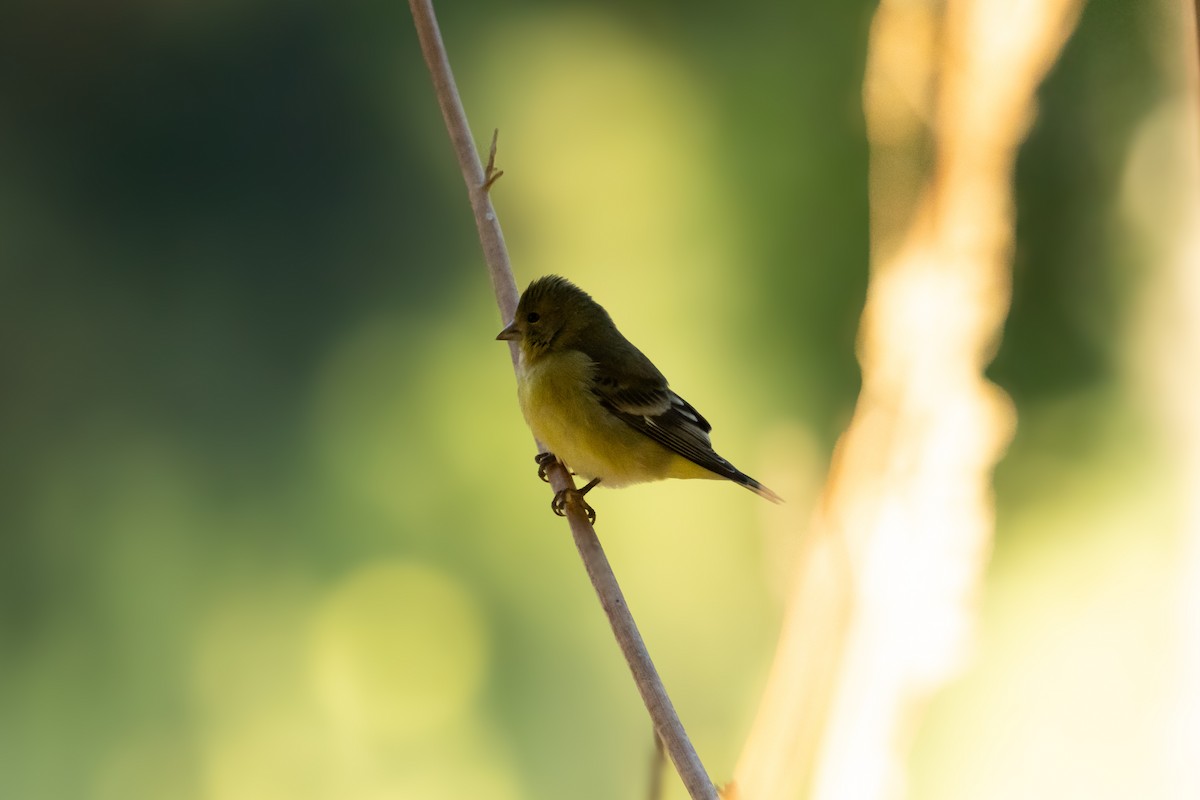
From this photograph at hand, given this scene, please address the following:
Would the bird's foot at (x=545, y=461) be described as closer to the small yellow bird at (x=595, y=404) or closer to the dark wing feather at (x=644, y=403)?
the small yellow bird at (x=595, y=404)

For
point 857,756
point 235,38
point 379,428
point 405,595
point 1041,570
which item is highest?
point 235,38

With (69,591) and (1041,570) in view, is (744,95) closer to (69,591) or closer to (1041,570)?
(1041,570)

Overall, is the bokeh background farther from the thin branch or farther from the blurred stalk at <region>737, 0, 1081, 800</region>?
the thin branch

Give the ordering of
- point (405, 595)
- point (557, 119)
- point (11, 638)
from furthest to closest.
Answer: point (557, 119) → point (405, 595) → point (11, 638)

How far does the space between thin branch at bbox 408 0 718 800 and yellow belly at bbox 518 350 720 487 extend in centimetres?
6

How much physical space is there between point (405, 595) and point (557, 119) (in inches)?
40.0

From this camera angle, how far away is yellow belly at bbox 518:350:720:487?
5.02 feet

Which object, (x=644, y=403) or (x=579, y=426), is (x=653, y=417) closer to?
(x=644, y=403)

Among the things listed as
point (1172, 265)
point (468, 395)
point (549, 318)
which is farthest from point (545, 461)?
point (1172, 265)

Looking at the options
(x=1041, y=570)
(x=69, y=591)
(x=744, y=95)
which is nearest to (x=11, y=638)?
(x=69, y=591)

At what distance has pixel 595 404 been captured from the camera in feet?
5.13

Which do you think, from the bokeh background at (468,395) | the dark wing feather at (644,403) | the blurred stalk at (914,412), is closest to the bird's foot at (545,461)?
the dark wing feather at (644,403)

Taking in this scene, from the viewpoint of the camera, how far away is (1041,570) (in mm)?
2209

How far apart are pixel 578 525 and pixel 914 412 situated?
117cm
